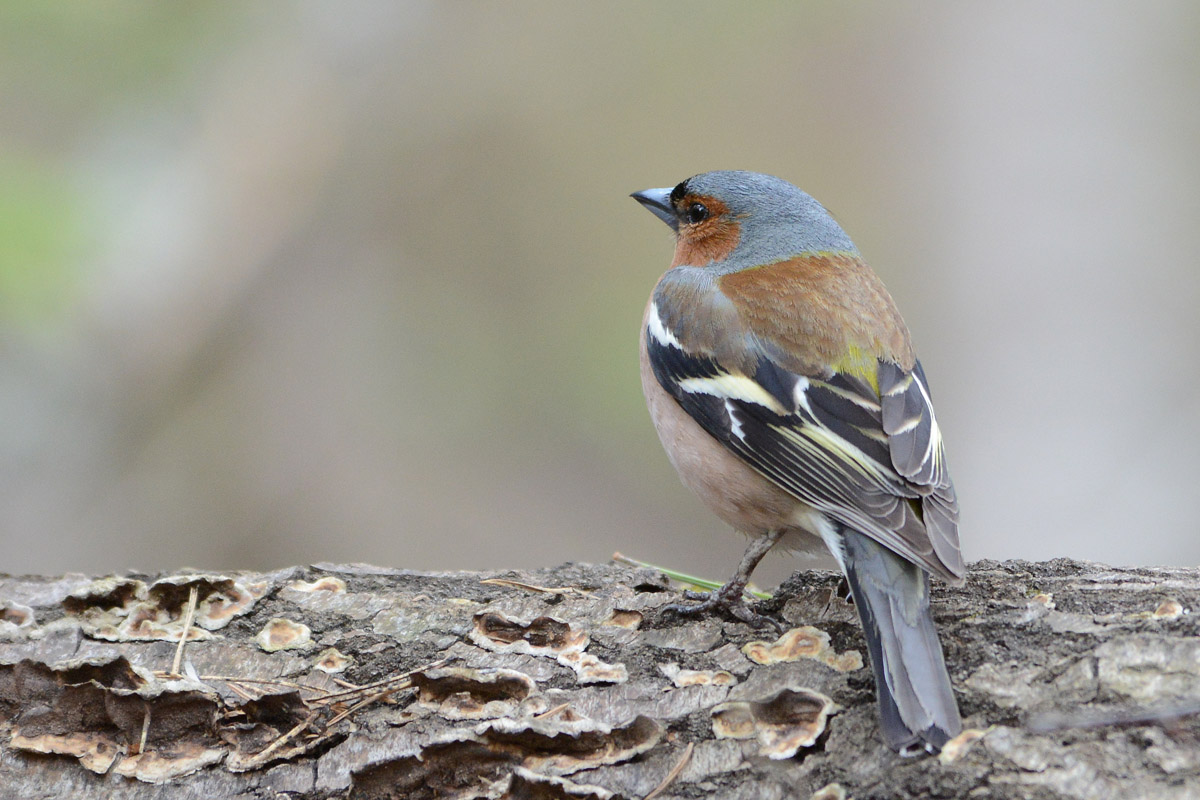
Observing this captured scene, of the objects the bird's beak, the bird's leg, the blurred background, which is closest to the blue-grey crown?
the bird's beak

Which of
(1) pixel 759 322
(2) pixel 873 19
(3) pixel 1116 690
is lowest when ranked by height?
(3) pixel 1116 690

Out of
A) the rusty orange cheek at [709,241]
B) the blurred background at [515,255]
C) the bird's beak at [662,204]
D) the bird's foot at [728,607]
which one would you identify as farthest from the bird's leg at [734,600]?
the blurred background at [515,255]

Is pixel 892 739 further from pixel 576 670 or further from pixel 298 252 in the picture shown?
pixel 298 252

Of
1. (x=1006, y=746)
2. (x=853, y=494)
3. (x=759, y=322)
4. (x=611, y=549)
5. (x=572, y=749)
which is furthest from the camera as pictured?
(x=611, y=549)

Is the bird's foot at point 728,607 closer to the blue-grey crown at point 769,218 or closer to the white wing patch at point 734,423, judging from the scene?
the white wing patch at point 734,423

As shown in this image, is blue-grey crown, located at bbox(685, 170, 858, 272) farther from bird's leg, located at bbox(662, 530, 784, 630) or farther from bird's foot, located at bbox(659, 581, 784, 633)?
bird's foot, located at bbox(659, 581, 784, 633)

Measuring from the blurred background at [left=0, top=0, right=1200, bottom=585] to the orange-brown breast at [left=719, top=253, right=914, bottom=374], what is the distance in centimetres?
369

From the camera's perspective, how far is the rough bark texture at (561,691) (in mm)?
2400

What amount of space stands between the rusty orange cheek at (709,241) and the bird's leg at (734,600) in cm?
166

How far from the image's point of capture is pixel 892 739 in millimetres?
2449

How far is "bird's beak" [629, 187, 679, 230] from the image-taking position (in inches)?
201

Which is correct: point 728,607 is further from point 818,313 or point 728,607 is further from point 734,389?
point 818,313

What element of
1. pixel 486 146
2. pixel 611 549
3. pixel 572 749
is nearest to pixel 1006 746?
pixel 572 749

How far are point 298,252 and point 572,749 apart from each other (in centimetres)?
679
